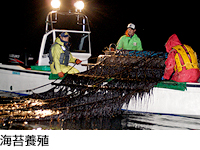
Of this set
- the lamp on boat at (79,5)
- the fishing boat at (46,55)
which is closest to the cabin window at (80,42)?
the fishing boat at (46,55)

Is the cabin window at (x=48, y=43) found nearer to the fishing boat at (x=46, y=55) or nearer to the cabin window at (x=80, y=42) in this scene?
the fishing boat at (x=46, y=55)

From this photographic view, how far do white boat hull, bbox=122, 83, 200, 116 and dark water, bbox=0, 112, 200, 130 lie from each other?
160 millimetres

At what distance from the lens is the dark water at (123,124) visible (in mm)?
5215

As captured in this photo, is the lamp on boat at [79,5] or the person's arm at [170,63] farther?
the lamp on boat at [79,5]

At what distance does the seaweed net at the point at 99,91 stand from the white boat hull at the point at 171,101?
0.78 ft

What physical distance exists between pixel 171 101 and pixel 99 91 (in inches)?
67.4

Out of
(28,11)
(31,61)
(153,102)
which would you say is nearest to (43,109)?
(153,102)

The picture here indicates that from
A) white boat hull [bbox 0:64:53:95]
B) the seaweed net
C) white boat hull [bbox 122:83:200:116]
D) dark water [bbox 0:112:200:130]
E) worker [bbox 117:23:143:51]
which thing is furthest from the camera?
worker [bbox 117:23:143:51]

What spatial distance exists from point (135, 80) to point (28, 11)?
81.4 feet

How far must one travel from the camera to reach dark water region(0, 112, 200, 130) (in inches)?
205

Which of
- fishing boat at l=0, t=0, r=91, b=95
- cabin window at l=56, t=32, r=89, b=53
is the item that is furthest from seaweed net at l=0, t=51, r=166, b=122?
cabin window at l=56, t=32, r=89, b=53

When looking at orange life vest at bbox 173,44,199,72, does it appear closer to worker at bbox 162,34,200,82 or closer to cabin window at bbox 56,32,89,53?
worker at bbox 162,34,200,82

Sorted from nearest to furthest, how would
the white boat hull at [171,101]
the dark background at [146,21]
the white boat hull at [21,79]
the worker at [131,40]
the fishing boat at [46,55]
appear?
1. the white boat hull at [171,101]
2. the white boat hull at [21,79]
3. the worker at [131,40]
4. the fishing boat at [46,55]
5. the dark background at [146,21]
